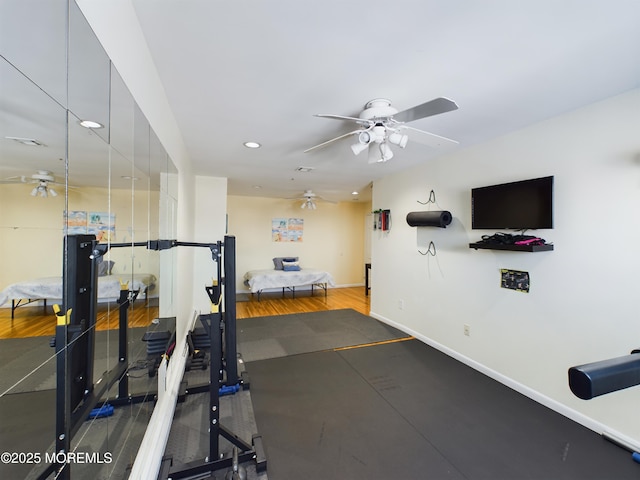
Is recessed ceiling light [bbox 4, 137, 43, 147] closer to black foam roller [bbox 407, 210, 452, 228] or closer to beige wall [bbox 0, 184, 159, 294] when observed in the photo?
beige wall [bbox 0, 184, 159, 294]

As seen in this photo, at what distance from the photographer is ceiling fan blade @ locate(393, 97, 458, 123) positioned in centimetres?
153

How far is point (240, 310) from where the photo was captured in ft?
17.8

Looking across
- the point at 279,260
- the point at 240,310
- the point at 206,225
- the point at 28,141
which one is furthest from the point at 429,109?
the point at 279,260

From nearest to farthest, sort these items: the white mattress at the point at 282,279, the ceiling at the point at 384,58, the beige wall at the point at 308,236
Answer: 1. the ceiling at the point at 384,58
2. the white mattress at the point at 282,279
3. the beige wall at the point at 308,236

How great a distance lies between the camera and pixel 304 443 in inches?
75.7

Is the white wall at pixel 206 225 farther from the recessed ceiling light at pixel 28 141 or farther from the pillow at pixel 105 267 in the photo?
the recessed ceiling light at pixel 28 141

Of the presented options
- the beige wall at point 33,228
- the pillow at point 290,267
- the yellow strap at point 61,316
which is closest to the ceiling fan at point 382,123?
the beige wall at point 33,228

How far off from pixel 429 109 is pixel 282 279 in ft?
17.0

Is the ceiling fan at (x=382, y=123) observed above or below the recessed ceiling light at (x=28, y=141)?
above

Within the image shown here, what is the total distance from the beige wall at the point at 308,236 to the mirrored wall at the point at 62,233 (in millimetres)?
5617

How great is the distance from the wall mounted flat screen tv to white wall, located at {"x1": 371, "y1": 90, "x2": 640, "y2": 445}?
0.10 m

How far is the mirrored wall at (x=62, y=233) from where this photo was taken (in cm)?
58

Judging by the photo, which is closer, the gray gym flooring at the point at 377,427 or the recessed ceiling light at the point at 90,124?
the recessed ceiling light at the point at 90,124

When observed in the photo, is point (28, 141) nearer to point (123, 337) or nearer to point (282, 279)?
point (123, 337)
